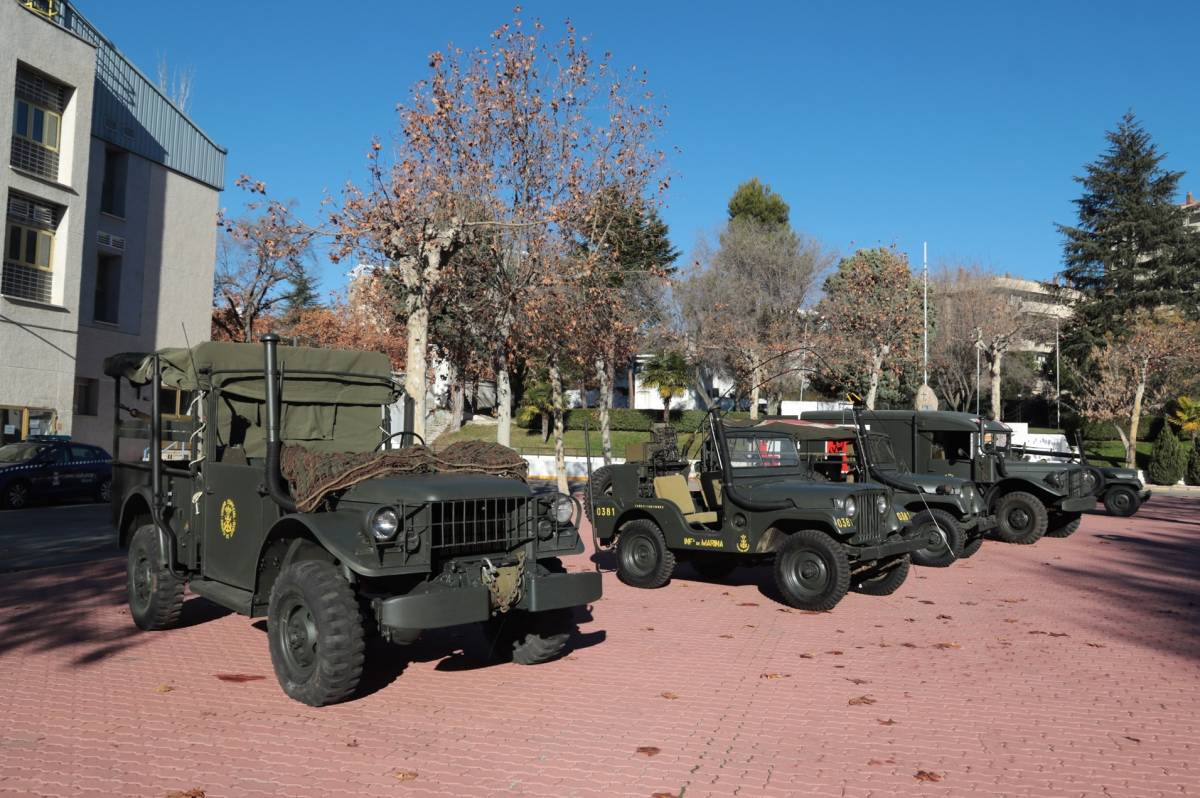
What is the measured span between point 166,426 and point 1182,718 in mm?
7831

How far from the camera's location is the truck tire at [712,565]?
11336 millimetres

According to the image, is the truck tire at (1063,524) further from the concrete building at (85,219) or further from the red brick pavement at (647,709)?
the concrete building at (85,219)

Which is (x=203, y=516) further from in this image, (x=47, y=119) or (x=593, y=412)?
(x=593, y=412)

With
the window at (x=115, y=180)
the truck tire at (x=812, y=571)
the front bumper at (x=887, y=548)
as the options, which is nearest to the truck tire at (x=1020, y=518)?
the front bumper at (x=887, y=548)

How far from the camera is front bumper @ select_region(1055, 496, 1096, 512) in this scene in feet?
55.4

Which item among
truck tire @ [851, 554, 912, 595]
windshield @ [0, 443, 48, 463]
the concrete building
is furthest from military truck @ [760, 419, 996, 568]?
the concrete building

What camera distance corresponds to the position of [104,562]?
12.2 m

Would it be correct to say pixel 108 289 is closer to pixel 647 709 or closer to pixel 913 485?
pixel 913 485

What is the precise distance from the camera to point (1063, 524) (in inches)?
699

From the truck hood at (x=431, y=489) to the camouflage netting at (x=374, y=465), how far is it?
9 cm

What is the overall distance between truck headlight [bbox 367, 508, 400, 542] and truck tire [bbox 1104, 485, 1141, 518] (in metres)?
21.0

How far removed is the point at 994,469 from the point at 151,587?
47.0 feet

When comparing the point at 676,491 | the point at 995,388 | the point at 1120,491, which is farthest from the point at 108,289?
the point at 995,388

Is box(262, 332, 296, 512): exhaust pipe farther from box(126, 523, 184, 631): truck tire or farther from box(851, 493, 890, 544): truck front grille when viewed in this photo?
box(851, 493, 890, 544): truck front grille
